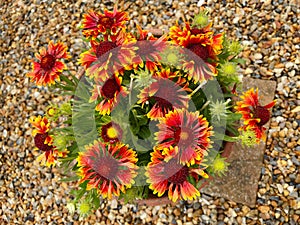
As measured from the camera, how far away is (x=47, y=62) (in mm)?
1237

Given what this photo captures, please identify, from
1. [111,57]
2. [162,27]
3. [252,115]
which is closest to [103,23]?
[111,57]

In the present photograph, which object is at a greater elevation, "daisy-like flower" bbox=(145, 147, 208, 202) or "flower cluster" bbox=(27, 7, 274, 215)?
"flower cluster" bbox=(27, 7, 274, 215)

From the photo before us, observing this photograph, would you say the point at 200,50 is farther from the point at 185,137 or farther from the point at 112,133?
the point at 112,133

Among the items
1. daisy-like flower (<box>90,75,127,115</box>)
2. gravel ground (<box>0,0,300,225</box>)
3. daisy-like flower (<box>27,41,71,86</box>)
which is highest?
daisy-like flower (<box>27,41,71,86</box>)

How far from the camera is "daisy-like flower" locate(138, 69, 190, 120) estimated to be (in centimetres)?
114

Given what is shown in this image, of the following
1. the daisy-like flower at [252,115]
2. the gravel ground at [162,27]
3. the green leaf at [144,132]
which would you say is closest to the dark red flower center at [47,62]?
the green leaf at [144,132]

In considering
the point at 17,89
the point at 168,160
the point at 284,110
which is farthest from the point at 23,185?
the point at 284,110

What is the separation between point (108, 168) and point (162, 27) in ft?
3.74

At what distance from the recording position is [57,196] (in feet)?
6.21

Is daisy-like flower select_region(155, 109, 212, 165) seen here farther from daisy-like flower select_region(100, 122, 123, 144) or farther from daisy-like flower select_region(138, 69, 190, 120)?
daisy-like flower select_region(100, 122, 123, 144)

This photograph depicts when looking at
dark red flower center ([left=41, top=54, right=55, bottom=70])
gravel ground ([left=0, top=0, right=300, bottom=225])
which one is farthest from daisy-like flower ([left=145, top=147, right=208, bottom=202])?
gravel ground ([left=0, top=0, right=300, bottom=225])

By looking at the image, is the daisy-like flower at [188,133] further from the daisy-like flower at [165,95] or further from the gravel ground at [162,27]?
the gravel ground at [162,27]

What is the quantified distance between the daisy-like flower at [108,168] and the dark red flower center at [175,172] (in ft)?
0.32

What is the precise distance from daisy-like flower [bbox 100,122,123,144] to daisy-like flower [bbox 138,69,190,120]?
120 millimetres
